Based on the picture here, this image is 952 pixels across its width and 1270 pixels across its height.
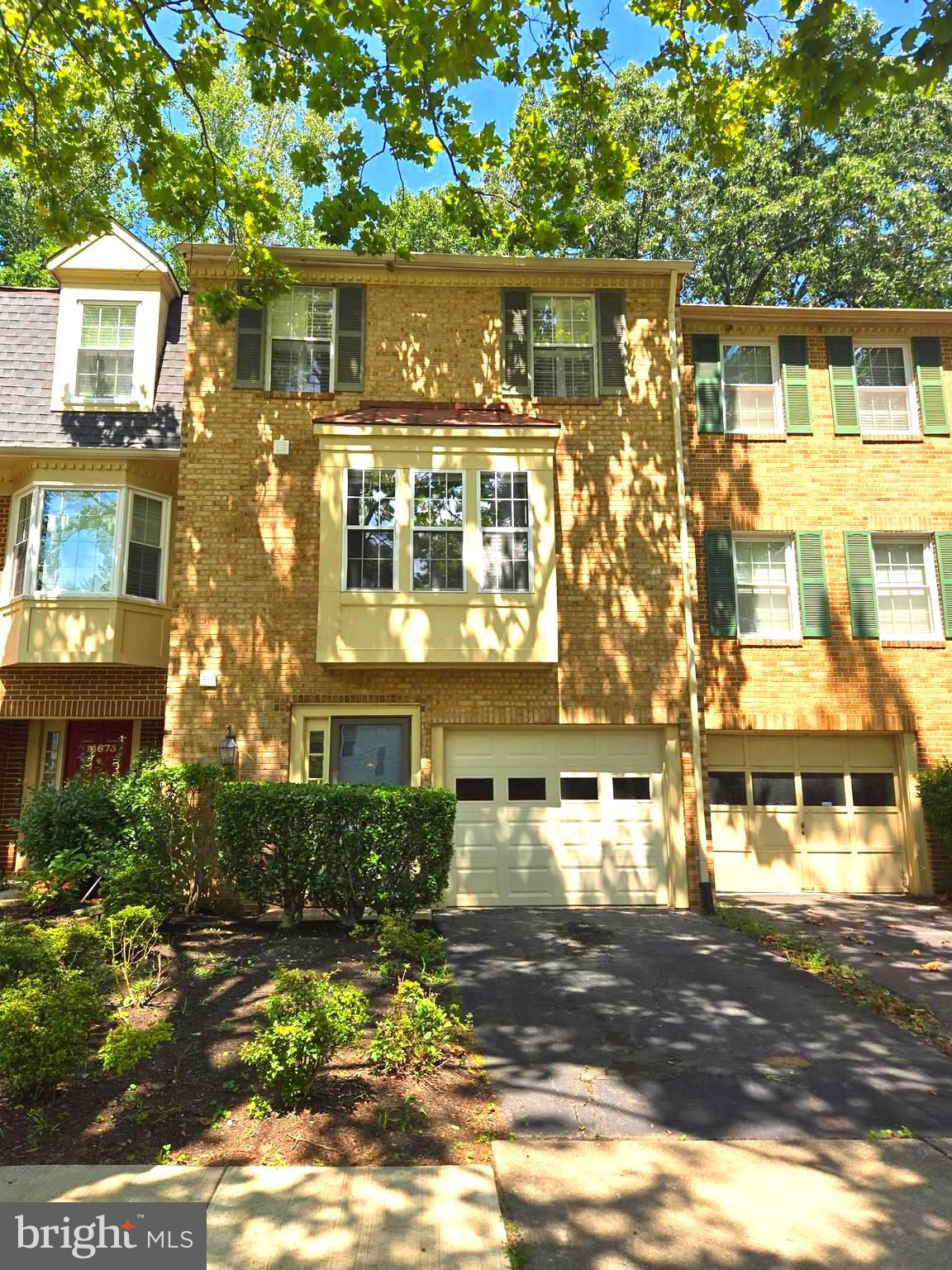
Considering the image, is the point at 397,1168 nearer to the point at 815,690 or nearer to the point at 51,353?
the point at 815,690

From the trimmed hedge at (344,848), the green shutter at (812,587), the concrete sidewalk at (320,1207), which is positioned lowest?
the concrete sidewalk at (320,1207)

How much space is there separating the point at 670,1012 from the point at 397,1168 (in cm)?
318

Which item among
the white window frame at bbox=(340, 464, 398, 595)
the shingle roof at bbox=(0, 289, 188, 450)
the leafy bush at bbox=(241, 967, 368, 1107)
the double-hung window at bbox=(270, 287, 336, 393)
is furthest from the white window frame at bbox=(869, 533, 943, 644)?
the shingle roof at bbox=(0, 289, 188, 450)

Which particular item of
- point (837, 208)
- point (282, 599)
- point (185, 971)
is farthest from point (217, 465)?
point (837, 208)

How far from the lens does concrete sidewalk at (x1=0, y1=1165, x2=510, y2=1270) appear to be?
130 inches

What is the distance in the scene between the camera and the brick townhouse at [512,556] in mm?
10750

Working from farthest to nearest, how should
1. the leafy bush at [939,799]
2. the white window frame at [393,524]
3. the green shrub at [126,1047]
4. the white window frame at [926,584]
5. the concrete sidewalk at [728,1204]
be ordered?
1. the white window frame at [926,584]
2. the leafy bush at [939,799]
3. the white window frame at [393,524]
4. the green shrub at [126,1047]
5. the concrete sidewalk at [728,1204]

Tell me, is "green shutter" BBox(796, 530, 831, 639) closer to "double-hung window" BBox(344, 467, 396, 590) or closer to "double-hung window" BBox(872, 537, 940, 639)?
"double-hung window" BBox(872, 537, 940, 639)

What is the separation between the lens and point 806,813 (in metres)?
12.1

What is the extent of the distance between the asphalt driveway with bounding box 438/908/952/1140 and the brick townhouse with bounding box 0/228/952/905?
9.29 feet

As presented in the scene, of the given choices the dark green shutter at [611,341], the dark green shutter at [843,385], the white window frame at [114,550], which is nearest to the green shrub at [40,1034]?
the white window frame at [114,550]

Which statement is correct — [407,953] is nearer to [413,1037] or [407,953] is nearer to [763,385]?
[413,1037]

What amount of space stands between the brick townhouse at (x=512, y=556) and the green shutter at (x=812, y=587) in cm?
5

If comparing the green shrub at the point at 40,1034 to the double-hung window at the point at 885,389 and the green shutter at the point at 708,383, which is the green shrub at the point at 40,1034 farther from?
the double-hung window at the point at 885,389
